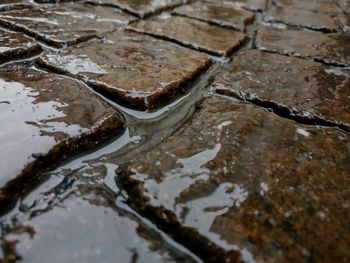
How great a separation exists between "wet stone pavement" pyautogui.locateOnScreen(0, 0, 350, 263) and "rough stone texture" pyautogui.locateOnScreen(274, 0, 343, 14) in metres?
0.94

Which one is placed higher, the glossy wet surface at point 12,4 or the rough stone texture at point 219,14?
the glossy wet surface at point 12,4

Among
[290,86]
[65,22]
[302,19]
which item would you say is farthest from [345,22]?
[65,22]

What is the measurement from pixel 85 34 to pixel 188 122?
0.75m

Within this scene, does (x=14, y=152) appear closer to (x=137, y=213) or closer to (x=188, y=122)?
(x=137, y=213)

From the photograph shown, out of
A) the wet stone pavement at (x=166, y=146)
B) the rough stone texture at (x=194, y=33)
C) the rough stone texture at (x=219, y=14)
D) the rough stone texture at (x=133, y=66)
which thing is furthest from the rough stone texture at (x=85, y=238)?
A: the rough stone texture at (x=219, y=14)

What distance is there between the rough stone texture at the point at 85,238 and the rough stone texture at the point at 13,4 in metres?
1.30

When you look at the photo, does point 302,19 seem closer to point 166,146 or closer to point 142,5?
point 142,5

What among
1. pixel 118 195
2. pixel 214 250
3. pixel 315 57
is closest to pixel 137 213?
pixel 118 195

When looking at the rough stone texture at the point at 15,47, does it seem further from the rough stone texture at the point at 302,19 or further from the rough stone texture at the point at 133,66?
the rough stone texture at the point at 302,19

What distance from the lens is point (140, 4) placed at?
6.44 ft

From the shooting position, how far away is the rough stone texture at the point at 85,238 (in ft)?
1.98

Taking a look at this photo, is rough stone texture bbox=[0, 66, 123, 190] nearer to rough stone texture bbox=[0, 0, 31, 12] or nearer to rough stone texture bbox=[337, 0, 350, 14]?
rough stone texture bbox=[0, 0, 31, 12]

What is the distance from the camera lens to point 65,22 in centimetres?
154

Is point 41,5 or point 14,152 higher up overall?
point 41,5
